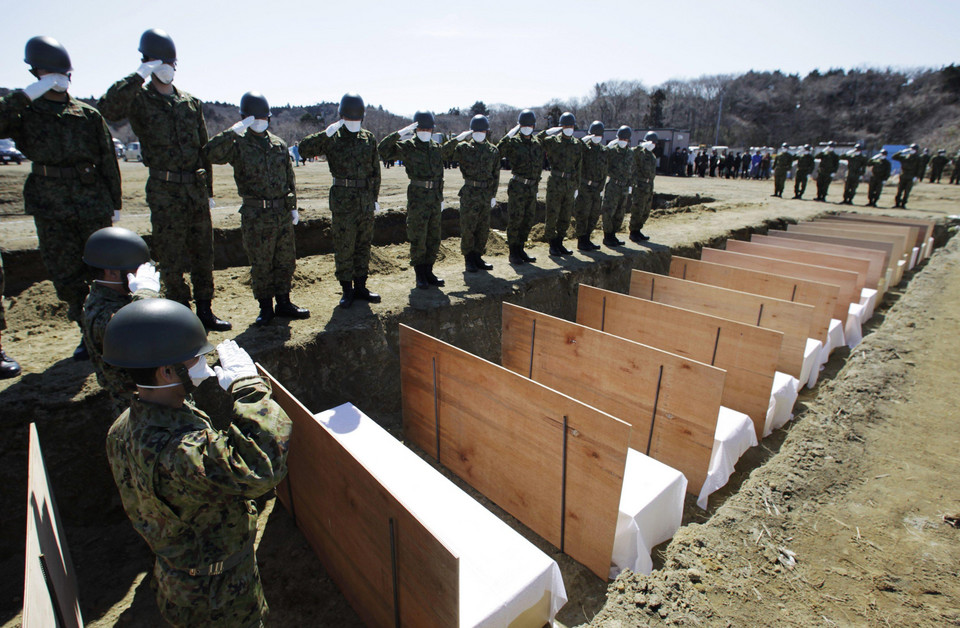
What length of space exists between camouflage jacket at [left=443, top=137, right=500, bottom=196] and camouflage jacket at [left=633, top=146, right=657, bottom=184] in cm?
355

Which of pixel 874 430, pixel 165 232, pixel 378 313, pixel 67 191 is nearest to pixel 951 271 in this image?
pixel 874 430

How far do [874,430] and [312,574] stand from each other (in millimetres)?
4738

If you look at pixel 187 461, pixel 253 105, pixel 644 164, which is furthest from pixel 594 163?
pixel 187 461

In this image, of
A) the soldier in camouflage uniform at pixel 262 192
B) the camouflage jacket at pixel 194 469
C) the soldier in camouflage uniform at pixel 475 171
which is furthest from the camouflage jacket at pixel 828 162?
the camouflage jacket at pixel 194 469

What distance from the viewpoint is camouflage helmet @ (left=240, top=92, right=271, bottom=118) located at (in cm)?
392

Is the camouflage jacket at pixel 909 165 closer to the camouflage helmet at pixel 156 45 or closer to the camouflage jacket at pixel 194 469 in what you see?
the camouflage helmet at pixel 156 45

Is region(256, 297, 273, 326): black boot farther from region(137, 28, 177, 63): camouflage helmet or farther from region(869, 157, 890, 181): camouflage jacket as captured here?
region(869, 157, 890, 181): camouflage jacket

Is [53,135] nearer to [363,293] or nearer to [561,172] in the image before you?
[363,293]

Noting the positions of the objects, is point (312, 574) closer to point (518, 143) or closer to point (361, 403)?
point (361, 403)

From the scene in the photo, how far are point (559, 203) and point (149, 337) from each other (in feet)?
21.6

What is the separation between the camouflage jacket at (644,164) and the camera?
28.2 ft

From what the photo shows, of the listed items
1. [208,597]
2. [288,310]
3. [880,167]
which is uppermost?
[880,167]

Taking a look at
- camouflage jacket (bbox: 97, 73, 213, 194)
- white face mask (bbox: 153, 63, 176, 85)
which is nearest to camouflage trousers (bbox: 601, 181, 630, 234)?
camouflage jacket (bbox: 97, 73, 213, 194)

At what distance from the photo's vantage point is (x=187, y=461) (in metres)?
1.52
